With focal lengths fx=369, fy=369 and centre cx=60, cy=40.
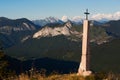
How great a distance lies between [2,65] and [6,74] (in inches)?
21.6

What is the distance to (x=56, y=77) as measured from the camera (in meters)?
20.4

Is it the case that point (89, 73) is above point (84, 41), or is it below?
below

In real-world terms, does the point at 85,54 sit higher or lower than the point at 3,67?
higher

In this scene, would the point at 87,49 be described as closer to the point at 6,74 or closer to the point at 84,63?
the point at 84,63

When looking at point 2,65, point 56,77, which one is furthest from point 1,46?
point 56,77

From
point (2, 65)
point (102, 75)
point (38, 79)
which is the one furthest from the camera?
point (102, 75)

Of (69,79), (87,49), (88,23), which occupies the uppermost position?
(88,23)

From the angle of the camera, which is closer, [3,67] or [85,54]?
[3,67]

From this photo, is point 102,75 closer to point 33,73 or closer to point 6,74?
point 33,73

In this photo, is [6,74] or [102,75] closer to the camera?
[6,74]

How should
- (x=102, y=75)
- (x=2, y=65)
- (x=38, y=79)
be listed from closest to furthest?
(x=2, y=65), (x=38, y=79), (x=102, y=75)

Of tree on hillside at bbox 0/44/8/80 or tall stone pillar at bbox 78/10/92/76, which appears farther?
tall stone pillar at bbox 78/10/92/76

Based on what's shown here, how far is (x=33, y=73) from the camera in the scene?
1975 cm

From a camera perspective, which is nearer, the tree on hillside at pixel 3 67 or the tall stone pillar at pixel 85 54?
the tree on hillside at pixel 3 67
